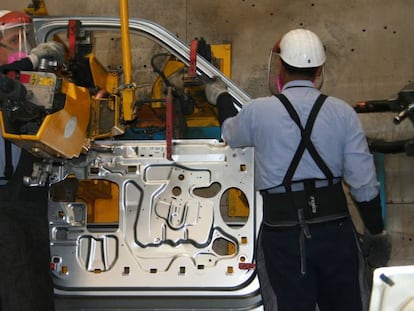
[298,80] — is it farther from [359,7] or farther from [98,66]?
[359,7]

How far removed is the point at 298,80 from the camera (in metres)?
2.94

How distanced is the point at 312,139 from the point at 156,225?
1.11m

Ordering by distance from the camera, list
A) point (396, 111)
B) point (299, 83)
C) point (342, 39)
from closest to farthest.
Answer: point (299, 83) < point (396, 111) < point (342, 39)

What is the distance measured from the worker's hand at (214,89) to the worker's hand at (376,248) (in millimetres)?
1174

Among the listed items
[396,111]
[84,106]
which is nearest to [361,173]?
[396,111]

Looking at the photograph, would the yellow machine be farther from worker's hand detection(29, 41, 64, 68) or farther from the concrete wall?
the concrete wall

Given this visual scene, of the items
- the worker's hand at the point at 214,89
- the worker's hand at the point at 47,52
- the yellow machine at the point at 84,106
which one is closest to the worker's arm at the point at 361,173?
the worker's hand at the point at 214,89

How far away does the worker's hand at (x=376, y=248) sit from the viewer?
3.16 m

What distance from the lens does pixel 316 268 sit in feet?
9.30

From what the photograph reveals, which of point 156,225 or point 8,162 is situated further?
point 156,225

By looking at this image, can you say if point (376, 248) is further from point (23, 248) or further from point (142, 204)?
point (23, 248)

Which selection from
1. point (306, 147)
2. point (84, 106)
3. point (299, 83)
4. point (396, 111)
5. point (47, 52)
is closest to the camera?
point (306, 147)

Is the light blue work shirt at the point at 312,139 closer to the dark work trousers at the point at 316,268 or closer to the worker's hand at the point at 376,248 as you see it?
the dark work trousers at the point at 316,268

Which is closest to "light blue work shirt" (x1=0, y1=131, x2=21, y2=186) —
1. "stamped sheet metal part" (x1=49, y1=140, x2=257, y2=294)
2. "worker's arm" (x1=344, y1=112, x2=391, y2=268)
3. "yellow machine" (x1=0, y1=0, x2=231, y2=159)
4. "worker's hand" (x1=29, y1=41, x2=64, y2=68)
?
"yellow machine" (x1=0, y1=0, x2=231, y2=159)
